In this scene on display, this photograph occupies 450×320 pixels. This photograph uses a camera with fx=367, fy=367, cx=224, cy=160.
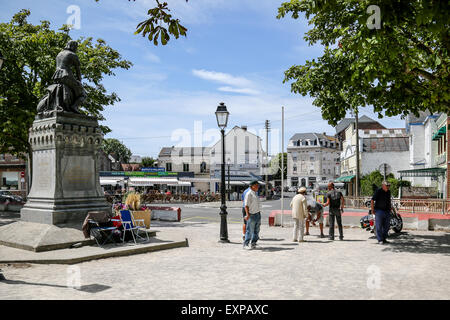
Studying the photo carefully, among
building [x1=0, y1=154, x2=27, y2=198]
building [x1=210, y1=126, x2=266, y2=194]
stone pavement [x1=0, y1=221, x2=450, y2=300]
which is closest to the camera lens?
stone pavement [x1=0, y1=221, x2=450, y2=300]

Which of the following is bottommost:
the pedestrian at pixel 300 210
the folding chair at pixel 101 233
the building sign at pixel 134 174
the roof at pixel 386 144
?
the folding chair at pixel 101 233

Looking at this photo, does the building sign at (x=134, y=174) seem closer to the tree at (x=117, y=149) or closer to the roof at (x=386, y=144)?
the roof at (x=386, y=144)

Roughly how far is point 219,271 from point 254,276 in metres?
0.76

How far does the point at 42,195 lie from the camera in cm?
1002

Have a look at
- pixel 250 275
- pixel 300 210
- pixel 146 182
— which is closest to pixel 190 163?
pixel 146 182

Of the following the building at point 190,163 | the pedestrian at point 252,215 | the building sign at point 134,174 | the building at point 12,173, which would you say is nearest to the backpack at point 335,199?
the pedestrian at point 252,215

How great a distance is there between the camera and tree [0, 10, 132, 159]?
17109 millimetres

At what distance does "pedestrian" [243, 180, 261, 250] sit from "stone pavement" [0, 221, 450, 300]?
1.07 feet

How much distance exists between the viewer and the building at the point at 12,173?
5106 cm

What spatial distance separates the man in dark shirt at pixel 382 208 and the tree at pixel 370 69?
2244mm

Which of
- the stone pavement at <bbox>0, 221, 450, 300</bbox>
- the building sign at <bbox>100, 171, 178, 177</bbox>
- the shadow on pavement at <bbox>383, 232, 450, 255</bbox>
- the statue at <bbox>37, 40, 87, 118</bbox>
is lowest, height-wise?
the shadow on pavement at <bbox>383, 232, 450, 255</bbox>

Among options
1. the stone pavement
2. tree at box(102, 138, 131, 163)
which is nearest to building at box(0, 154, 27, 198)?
tree at box(102, 138, 131, 163)

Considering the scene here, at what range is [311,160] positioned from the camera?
8494 centimetres

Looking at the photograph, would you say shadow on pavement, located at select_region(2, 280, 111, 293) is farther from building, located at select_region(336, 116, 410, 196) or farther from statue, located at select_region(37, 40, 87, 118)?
building, located at select_region(336, 116, 410, 196)
